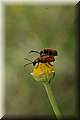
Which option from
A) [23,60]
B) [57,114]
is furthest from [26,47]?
[57,114]

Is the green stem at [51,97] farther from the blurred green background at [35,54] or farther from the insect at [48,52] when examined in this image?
the insect at [48,52]

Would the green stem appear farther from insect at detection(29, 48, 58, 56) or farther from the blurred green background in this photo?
insect at detection(29, 48, 58, 56)

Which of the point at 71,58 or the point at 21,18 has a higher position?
the point at 21,18

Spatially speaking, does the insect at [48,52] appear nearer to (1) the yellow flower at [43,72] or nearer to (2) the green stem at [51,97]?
(1) the yellow flower at [43,72]

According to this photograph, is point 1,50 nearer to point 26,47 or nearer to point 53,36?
point 26,47

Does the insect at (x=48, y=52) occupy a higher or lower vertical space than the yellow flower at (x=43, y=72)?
higher

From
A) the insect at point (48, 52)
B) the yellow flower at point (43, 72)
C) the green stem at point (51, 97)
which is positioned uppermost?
the insect at point (48, 52)

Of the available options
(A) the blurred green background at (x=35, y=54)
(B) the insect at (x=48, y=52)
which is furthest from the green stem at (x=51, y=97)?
(B) the insect at (x=48, y=52)
